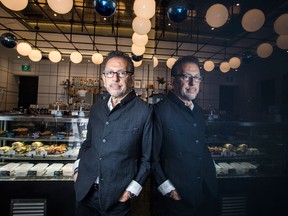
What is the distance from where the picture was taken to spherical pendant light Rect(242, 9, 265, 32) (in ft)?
5.74

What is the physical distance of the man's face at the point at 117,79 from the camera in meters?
1.45

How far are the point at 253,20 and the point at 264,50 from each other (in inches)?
11.4

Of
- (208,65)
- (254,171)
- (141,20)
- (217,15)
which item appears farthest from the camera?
(141,20)

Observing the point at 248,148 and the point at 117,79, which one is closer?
the point at 117,79

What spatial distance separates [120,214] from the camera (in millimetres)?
1444

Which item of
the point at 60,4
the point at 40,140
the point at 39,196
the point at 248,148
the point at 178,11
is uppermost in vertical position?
the point at 60,4

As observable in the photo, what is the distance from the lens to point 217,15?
1840 mm

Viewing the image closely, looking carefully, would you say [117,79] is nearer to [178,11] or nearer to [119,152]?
[119,152]

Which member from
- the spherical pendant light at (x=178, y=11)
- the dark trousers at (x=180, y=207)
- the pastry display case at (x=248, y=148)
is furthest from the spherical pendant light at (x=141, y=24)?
the dark trousers at (x=180, y=207)

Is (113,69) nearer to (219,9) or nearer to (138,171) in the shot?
(138,171)

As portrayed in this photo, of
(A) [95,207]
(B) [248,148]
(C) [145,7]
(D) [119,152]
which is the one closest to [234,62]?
(B) [248,148]

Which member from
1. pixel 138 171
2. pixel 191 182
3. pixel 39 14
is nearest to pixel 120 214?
pixel 138 171

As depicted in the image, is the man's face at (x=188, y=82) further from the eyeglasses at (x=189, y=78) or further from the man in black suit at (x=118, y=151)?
the man in black suit at (x=118, y=151)

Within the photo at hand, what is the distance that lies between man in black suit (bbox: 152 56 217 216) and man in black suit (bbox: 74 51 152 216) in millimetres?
123
